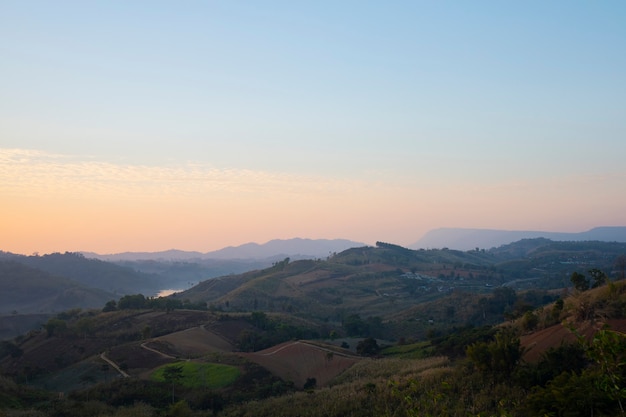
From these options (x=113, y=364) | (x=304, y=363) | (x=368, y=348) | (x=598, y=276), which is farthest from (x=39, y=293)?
(x=598, y=276)

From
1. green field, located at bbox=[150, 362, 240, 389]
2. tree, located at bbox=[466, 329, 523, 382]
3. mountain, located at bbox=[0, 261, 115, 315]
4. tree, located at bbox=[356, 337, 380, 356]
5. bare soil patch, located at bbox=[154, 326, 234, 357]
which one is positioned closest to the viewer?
tree, located at bbox=[466, 329, 523, 382]

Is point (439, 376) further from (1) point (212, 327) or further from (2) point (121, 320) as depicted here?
(2) point (121, 320)

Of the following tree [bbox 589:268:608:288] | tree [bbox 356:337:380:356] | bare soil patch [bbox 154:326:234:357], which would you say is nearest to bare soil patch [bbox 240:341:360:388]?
tree [bbox 356:337:380:356]

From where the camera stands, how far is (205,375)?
117 ft

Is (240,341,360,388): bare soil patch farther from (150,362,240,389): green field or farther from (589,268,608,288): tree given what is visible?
(589,268,608,288): tree

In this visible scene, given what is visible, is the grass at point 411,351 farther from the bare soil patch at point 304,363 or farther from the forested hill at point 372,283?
the forested hill at point 372,283

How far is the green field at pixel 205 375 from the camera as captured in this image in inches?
1341

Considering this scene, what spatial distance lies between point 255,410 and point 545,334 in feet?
48.4

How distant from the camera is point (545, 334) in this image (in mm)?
22859

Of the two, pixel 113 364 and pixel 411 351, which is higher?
pixel 411 351

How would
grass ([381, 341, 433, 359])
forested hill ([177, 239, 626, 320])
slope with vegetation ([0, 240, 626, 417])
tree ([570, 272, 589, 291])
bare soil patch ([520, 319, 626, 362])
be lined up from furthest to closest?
forested hill ([177, 239, 626, 320]), tree ([570, 272, 589, 291]), grass ([381, 341, 433, 359]), bare soil patch ([520, 319, 626, 362]), slope with vegetation ([0, 240, 626, 417])

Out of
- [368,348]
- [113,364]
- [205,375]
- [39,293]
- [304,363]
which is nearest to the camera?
[205,375]

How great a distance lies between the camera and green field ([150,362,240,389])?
34.1 m

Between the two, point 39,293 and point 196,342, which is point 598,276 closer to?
point 196,342
